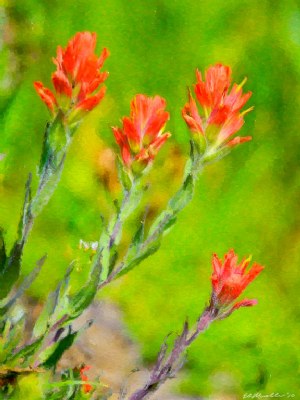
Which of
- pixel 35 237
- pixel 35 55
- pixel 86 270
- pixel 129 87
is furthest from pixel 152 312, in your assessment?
pixel 35 55

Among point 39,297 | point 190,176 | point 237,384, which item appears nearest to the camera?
point 190,176

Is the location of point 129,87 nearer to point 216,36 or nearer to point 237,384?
point 216,36

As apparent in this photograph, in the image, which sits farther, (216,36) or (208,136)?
(216,36)

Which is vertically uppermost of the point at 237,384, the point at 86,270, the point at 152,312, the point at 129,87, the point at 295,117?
the point at 129,87
